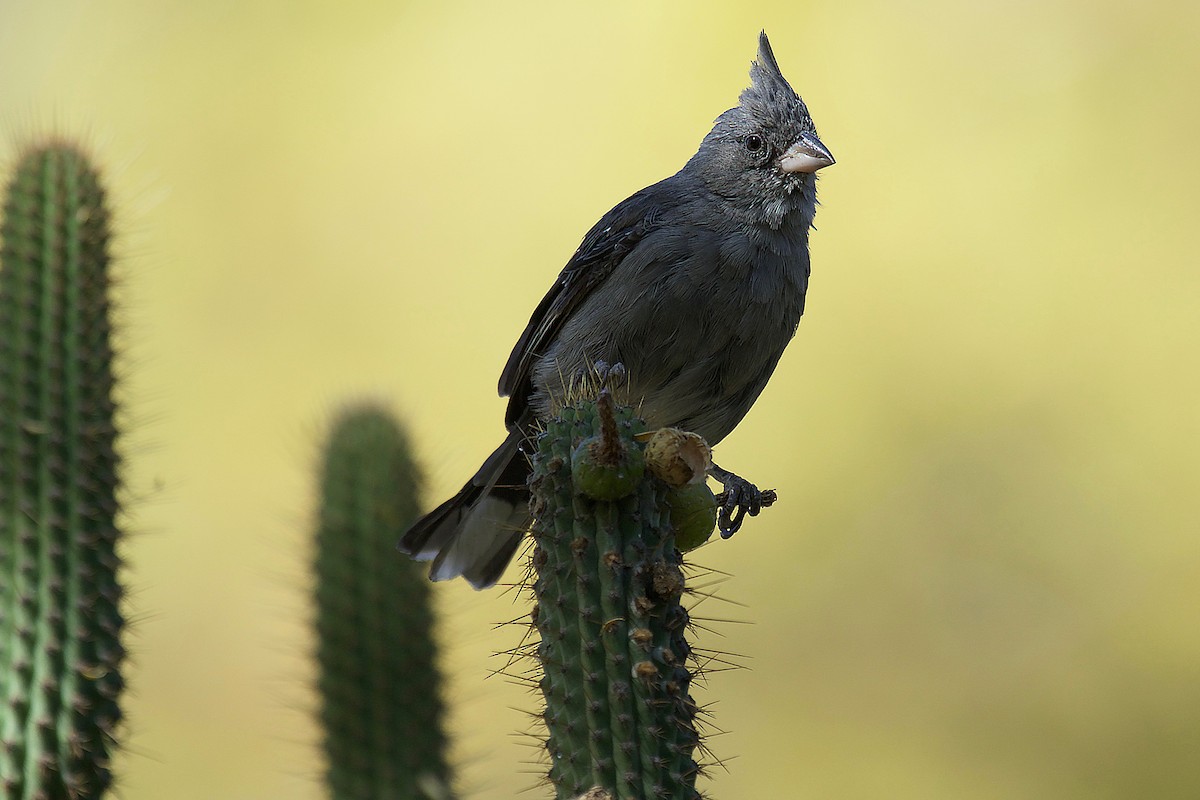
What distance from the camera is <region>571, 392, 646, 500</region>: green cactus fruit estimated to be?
91.7 inches

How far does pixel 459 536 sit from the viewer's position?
4477 mm

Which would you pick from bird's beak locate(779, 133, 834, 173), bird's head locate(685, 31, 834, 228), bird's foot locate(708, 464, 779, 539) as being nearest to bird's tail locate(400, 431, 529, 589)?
bird's foot locate(708, 464, 779, 539)

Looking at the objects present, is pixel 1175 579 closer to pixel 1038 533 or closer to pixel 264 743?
pixel 1038 533

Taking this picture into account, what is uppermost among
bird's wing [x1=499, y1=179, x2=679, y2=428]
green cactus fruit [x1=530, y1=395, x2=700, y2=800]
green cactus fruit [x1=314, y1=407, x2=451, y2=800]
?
bird's wing [x1=499, y1=179, x2=679, y2=428]

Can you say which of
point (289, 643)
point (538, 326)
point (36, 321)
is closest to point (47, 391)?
point (36, 321)

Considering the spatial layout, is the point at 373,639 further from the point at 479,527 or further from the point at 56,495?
the point at 56,495

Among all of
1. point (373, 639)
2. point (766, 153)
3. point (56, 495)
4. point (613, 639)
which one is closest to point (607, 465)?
point (613, 639)

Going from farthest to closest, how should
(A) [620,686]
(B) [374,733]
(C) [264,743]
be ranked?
(C) [264,743] < (B) [374,733] < (A) [620,686]

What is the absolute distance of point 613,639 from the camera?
226 cm

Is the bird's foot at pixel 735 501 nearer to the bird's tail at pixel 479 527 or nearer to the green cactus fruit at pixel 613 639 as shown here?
the bird's tail at pixel 479 527

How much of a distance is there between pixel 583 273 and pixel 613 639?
266cm

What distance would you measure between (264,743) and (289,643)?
360cm

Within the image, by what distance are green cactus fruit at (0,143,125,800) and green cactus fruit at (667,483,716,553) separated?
5.87ft

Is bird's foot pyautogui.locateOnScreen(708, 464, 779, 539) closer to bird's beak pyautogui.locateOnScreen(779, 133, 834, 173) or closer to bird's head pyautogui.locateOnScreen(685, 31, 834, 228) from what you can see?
bird's head pyautogui.locateOnScreen(685, 31, 834, 228)
